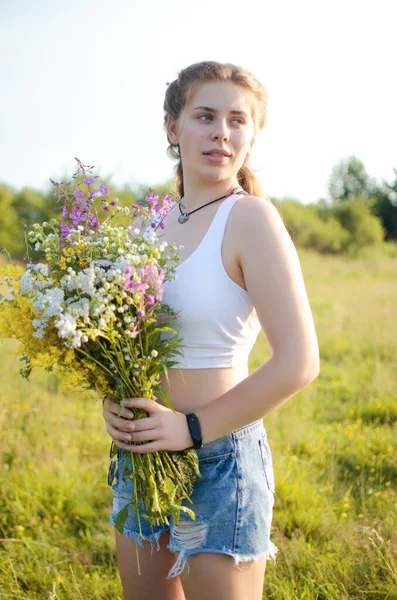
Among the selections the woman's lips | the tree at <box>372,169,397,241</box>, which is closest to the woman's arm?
the woman's lips

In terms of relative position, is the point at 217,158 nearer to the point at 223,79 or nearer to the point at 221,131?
the point at 221,131

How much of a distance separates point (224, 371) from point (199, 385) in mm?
93

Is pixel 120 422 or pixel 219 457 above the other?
pixel 120 422

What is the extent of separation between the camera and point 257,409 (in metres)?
1.67

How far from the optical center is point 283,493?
3.44 meters

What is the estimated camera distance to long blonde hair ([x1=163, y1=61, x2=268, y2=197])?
1.98m

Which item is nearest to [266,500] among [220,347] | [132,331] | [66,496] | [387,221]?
[220,347]

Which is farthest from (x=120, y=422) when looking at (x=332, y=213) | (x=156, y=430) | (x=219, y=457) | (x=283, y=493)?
(x=332, y=213)

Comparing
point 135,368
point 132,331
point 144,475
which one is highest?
point 132,331

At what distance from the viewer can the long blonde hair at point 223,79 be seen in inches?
78.1

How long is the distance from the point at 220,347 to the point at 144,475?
46 cm

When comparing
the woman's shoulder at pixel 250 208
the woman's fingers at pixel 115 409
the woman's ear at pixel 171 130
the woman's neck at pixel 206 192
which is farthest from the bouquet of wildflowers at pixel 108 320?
the woman's ear at pixel 171 130

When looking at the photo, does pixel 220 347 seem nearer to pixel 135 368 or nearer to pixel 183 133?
pixel 135 368

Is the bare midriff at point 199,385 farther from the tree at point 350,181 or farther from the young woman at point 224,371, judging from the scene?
the tree at point 350,181
